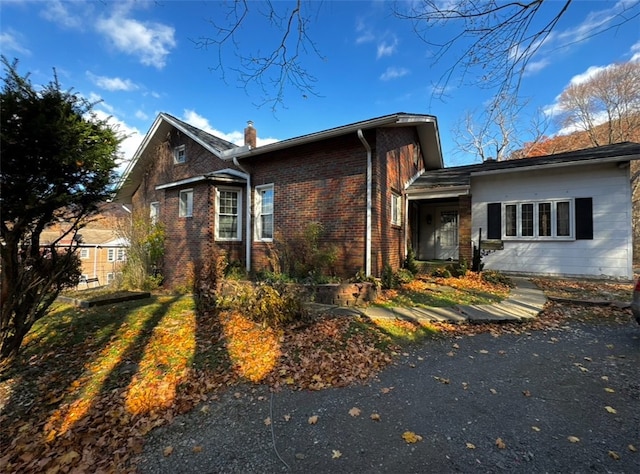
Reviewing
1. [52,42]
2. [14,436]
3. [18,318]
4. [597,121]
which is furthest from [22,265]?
[597,121]

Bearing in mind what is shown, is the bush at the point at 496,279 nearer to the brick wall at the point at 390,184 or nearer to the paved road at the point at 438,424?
the brick wall at the point at 390,184

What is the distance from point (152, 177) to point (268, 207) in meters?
7.79

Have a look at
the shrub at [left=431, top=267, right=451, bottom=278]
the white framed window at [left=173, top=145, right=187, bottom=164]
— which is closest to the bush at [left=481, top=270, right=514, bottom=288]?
the shrub at [left=431, top=267, right=451, bottom=278]

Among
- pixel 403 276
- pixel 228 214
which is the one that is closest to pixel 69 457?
pixel 403 276

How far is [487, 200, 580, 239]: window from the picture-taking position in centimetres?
1009

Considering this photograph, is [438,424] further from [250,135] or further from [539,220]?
[250,135]

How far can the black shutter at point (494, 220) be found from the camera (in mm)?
10977

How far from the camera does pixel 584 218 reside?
31.7ft

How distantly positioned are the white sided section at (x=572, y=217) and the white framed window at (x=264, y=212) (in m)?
7.74

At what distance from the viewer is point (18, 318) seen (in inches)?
154

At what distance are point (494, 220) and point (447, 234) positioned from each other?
119 inches

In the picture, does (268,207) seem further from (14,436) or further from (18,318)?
(14,436)

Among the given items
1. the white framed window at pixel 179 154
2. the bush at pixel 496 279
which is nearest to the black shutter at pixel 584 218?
the bush at pixel 496 279

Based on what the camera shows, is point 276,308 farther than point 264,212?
No
